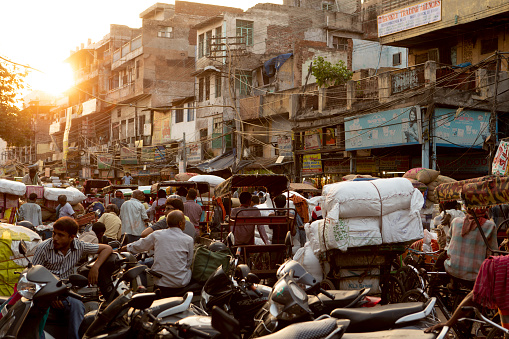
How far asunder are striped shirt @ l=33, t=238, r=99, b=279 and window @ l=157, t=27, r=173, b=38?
46.3 metres

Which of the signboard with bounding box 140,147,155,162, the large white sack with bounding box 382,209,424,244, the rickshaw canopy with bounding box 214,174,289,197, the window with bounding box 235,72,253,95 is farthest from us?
the signboard with bounding box 140,147,155,162

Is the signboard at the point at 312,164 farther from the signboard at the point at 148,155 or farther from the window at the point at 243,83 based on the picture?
the signboard at the point at 148,155

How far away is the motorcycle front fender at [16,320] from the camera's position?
412 centimetres

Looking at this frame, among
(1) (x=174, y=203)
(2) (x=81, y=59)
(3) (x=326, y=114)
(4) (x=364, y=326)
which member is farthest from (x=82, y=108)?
(4) (x=364, y=326)

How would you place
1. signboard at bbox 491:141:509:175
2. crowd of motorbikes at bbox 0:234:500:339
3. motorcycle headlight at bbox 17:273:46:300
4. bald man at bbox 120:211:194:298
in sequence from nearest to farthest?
1. crowd of motorbikes at bbox 0:234:500:339
2. motorcycle headlight at bbox 17:273:46:300
3. bald man at bbox 120:211:194:298
4. signboard at bbox 491:141:509:175

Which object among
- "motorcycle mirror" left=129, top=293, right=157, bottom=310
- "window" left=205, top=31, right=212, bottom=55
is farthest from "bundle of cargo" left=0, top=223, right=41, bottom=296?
"window" left=205, top=31, right=212, bottom=55

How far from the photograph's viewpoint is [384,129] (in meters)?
22.5

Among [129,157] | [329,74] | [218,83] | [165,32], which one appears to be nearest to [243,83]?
[218,83]

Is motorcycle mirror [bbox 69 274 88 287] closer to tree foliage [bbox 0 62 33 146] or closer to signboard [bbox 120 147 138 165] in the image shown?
tree foliage [bbox 0 62 33 146]

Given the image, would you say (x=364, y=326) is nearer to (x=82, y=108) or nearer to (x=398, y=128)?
(x=398, y=128)

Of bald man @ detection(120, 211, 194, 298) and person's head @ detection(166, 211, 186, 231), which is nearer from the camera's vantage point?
bald man @ detection(120, 211, 194, 298)

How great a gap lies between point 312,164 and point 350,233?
794 inches

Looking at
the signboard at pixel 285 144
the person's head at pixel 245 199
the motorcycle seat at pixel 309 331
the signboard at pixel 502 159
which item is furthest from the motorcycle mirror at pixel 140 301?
the signboard at pixel 285 144

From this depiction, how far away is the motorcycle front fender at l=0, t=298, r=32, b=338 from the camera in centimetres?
412
